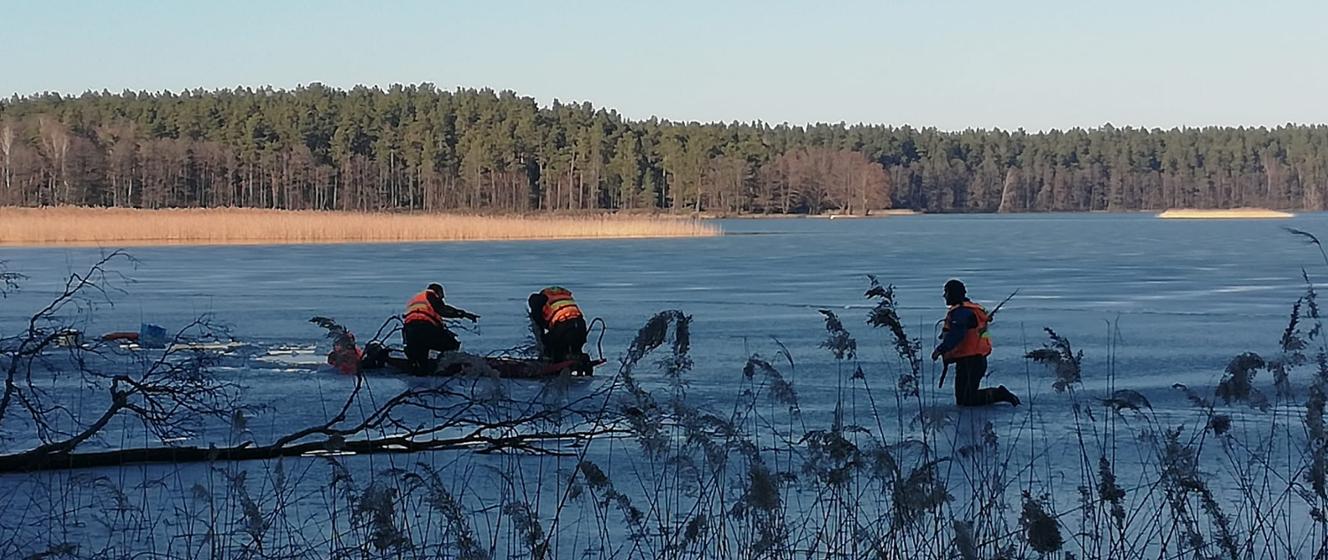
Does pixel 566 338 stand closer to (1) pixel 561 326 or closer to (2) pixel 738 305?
(1) pixel 561 326

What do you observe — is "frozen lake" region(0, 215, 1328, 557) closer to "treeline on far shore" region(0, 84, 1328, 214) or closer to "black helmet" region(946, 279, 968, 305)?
"black helmet" region(946, 279, 968, 305)

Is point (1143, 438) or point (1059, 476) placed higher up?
point (1143, 438)

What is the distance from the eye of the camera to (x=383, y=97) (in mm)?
140625

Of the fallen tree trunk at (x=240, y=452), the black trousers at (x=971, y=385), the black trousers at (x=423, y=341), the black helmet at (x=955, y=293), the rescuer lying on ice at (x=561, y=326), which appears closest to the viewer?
the fallen tree trunk at (x=240, y=452)

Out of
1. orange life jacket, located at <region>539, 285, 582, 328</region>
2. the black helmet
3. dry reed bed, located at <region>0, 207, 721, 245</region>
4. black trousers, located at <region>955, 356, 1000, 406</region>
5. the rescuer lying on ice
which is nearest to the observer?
black trousers, located at <region>955, 356, 1000, 406</region>

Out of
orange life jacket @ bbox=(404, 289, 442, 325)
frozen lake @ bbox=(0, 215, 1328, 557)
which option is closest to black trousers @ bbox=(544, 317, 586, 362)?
frozen lake @ bbox=(0, 215, 1328, 557)

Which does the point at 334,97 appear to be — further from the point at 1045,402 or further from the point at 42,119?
the point at 1045,402

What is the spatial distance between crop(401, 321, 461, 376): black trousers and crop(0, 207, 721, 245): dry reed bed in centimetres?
3423

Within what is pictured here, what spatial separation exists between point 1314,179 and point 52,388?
180437 millimetres

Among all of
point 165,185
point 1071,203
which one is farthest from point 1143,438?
point 1071,203

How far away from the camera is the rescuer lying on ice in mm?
12602

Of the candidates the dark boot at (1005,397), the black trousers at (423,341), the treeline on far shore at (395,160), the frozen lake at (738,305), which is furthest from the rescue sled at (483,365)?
the treeline on far shore at (395,160)

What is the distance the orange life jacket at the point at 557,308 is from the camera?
12.8 meters

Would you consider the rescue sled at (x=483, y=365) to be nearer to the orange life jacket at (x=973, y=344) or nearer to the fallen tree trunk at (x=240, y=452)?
the fallen tree trunk at (x=240, y=452)
